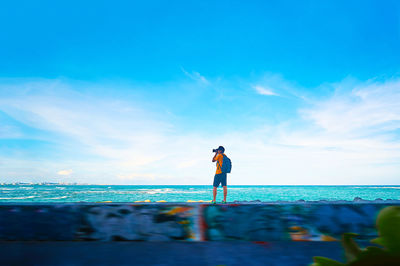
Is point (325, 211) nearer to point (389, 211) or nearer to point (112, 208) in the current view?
point (112, 208)

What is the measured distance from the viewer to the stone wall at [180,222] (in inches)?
109

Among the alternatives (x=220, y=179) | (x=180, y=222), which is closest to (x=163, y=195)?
(x=220, y=179)

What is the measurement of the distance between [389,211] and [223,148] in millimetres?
8248

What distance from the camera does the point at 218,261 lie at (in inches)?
89.4

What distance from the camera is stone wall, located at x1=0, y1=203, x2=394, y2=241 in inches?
109

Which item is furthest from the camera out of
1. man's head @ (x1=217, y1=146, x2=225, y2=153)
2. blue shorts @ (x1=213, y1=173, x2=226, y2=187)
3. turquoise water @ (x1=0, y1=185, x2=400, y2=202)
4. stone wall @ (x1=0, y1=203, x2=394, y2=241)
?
turquoise water @ (x1=0, y1=185, x2=400, y2=202)

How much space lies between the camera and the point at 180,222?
281 cm

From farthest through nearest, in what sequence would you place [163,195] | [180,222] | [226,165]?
[163,195] < [226,165] < [180,222]

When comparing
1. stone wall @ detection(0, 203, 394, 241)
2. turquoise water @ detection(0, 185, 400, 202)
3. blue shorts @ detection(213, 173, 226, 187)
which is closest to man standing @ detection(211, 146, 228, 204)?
blue shorts @ detection(213, 173, 226, 187)

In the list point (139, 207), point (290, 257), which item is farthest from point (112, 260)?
point (290, 257)

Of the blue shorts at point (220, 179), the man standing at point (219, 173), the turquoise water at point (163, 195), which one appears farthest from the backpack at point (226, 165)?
the turquoise water at point (163, 195)

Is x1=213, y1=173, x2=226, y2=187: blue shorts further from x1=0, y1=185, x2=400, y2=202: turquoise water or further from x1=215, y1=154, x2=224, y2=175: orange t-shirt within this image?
x1=0, y1=185, x2=400, y2=202: turquoise water

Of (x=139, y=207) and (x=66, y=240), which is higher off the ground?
(x=139, y=207)

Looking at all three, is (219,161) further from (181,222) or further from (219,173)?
(181,222)
